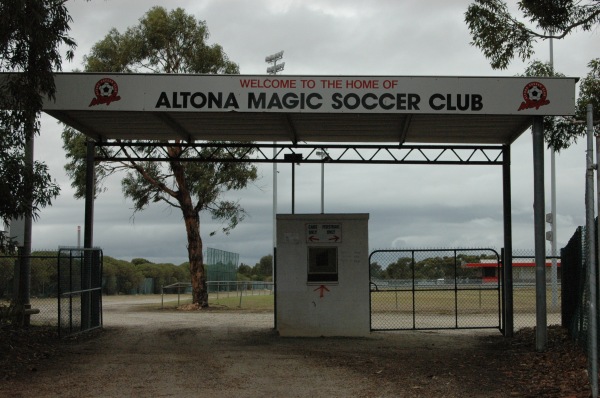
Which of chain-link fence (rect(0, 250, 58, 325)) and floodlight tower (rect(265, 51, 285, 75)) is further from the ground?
floodlight tower (rect(265, 51, 285, 75))

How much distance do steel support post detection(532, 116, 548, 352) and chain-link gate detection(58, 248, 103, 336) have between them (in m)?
9.23

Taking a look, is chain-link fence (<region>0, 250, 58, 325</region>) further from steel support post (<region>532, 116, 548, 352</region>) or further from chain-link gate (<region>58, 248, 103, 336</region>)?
steel support post (<region>532, 116, 548, 352</region>)

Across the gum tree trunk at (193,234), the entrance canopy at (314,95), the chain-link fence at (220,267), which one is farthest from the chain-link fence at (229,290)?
the entrance canopy at (314,95)

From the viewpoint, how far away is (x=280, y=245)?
16.5 m

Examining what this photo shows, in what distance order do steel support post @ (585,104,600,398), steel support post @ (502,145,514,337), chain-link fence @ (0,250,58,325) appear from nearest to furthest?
steel support post @ (585,104,600,398) < steel support post @ (502,145,514,337) < chain-link fence @ (0,250,58,325)

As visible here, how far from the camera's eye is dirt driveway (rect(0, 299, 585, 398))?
10273mm

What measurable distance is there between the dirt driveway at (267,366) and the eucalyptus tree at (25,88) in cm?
298

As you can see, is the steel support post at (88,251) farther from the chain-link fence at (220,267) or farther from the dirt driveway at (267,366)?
the chain-link fence at (220,267)

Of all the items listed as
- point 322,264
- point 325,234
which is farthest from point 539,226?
point 322,264

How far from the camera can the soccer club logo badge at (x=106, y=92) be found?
45.4ft

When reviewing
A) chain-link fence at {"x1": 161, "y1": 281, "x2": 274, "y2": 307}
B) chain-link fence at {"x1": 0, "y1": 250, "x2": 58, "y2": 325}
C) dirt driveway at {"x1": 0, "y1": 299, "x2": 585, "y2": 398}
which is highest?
chain-link fence at {"x1": 0, "y1": 250, "x2": 58, "y2": 325}

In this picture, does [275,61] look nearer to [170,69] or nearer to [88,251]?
[170,69]

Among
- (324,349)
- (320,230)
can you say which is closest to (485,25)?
(320,230)

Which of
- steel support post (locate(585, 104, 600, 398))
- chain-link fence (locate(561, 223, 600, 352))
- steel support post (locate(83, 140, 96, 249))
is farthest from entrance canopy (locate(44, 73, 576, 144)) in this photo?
steel support post (locate(585, 104, 600, 398))
